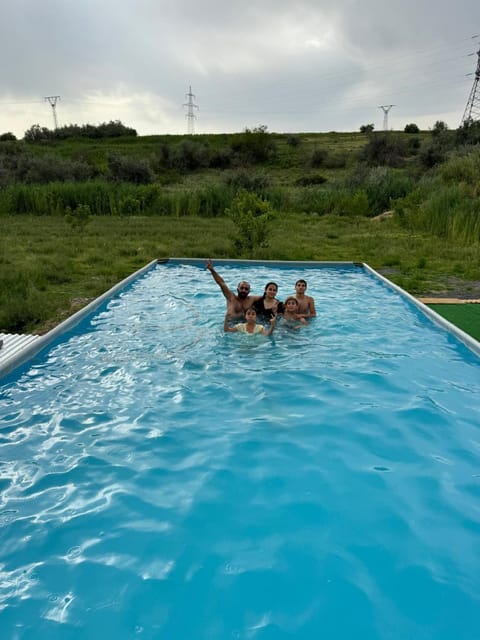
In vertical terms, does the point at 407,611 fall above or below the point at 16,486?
below

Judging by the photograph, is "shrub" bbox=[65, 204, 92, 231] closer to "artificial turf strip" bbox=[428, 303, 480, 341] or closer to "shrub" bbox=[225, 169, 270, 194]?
"shrub" bbox=[225, 169, 270, 194]

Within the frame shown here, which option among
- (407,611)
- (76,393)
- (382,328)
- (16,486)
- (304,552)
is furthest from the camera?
(382,328)

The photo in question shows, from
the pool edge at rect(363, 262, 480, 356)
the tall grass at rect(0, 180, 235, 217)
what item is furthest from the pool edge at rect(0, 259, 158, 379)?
the tall grass at rect(0, 180, 235, 217)

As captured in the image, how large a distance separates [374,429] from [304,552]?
1.65 meters

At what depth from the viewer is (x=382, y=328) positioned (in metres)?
6.94

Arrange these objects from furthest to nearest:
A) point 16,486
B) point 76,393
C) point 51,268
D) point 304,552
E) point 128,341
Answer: point 51,268 < point 128,341 < point 76,393 < point 16,486 < point 304,552

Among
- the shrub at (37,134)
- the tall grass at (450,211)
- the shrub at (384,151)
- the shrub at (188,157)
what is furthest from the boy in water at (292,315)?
the shrub at (37,134)

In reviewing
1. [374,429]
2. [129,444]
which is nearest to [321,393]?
[374,429]

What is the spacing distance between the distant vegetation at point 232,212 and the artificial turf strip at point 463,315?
52.1 inches

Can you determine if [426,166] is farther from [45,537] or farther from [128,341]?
[45,537]

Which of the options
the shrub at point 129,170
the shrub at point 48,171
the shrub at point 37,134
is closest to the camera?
the shrub at point 48,171

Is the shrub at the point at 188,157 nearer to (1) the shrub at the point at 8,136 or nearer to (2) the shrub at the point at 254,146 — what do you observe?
(2) the shrub at the point at 254,146

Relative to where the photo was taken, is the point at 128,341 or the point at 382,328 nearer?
the point at 128,341

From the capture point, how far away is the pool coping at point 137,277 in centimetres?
538
